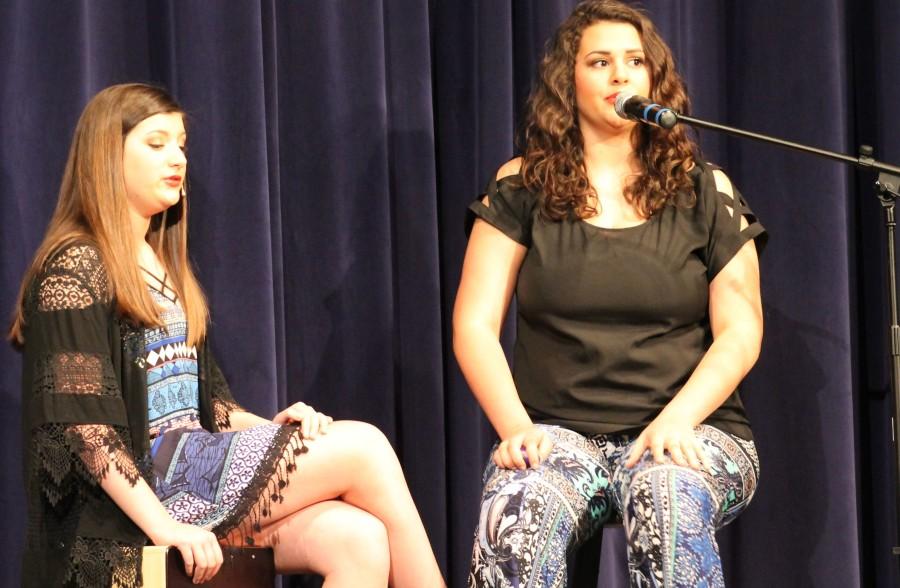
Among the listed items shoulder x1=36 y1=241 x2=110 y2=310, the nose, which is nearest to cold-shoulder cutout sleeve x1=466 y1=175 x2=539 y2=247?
the nose

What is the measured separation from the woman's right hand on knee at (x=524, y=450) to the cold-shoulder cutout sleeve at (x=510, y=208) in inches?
17.5

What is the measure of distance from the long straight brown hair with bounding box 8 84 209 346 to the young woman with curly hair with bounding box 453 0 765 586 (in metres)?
0.59

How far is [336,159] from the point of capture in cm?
288

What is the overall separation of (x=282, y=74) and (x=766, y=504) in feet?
4.98

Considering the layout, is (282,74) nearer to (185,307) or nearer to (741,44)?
(185,307)

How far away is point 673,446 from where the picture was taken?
84.0 inches

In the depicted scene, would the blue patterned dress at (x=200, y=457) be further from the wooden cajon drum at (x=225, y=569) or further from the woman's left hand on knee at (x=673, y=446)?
the woman's left hand on knee at (x=673, y=446)

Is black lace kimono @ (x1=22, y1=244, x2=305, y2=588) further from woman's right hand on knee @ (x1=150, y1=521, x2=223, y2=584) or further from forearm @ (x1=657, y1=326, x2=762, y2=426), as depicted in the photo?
forearm @ (x1=657, y1=326, x2=762, y2=426)

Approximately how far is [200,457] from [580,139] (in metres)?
0.96

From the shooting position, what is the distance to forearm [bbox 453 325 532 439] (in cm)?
228

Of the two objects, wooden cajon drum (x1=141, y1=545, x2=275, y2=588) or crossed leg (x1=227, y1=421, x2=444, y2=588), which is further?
crossed leg (x1=227, y1=421, x2=444, y2=588)

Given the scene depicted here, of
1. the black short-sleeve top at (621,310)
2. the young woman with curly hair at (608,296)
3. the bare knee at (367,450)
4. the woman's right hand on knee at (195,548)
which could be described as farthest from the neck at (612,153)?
the woman's right hand on knee at (195,548)

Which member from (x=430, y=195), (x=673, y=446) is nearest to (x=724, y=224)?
(x=673, y=446)

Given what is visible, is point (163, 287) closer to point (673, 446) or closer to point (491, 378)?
point (491, 378)
